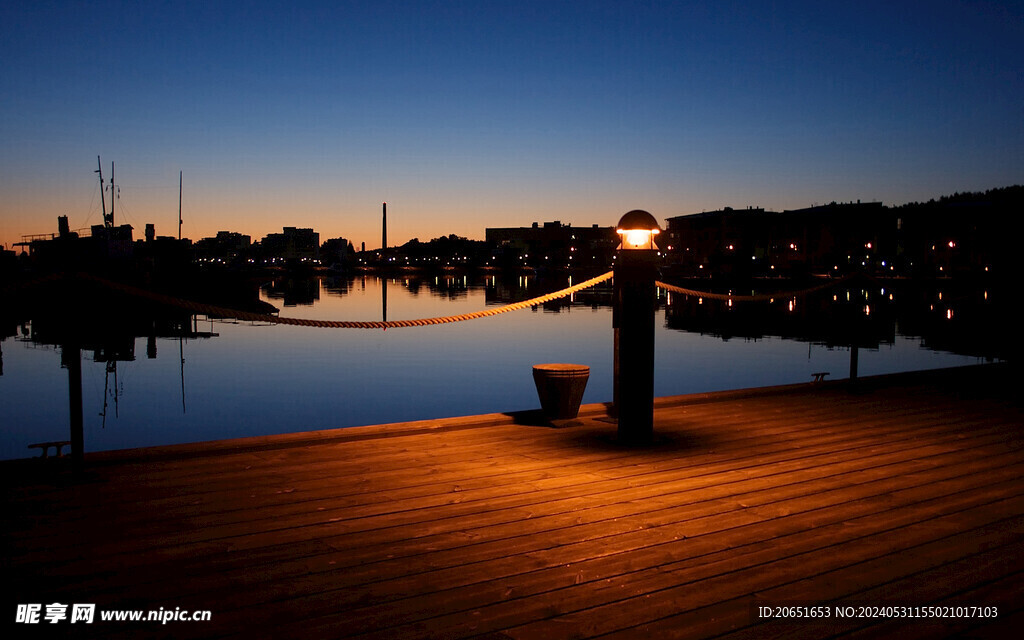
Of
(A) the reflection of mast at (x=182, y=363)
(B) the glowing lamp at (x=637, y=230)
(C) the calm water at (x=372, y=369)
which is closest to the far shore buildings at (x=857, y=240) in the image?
(C) the calm water at (x=372, y=369)

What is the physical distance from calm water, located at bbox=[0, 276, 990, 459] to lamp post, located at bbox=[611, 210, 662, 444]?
19.4 ft

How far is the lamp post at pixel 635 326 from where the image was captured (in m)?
6.78

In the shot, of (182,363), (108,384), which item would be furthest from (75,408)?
(182,363)

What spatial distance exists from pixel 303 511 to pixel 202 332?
42274 millimetres

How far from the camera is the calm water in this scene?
19859mm

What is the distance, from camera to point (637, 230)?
7.01m

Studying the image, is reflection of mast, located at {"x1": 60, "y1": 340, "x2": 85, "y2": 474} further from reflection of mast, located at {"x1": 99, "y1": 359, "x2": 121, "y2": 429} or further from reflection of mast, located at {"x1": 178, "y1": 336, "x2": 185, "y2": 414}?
reflection of mast, located at {"x1": 178, "y1": 336, "x2": 185, "y2": 414}

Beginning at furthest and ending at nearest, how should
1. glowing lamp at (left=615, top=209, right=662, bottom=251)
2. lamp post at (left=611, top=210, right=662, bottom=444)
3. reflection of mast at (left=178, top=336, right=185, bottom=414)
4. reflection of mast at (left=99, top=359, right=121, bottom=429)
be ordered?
reflection of mast at (left=178, top=336, right=185, bottom=414) < reflection of mast at (left=99, top=359, right=121, bottom=429) < glowing lamp at (left=615, top=209, right=662, bottom=251) < lamp post at (left=611, top=210, right=662, bottom=444)

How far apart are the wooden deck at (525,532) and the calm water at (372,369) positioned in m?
6.59

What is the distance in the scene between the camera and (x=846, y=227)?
127 m

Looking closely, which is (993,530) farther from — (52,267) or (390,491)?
(52,267)

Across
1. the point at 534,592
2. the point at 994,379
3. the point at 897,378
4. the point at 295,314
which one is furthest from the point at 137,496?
the point at 295,314

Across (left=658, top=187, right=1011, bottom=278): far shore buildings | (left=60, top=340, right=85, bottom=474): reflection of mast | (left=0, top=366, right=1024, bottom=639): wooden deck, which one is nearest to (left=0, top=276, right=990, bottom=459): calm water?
(left=0, top=366, right=1024, bottom=639): wooden deck

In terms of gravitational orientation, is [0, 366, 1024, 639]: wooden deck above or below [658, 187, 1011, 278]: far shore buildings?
below
